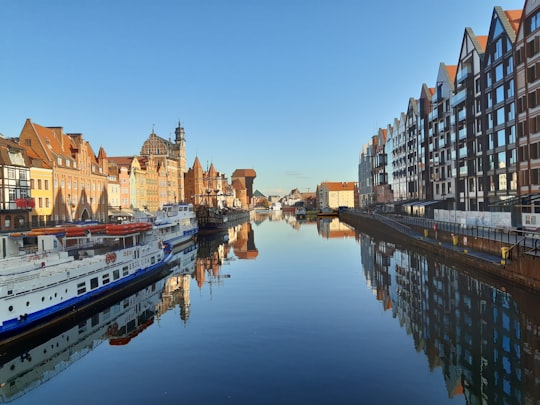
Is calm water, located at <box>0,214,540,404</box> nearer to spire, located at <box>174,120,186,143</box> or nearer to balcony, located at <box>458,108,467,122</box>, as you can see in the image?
balcony, located at <box>458,108,467,122</box>

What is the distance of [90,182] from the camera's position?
82688mm

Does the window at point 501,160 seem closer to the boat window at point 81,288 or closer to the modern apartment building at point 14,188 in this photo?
the boat window at point 81,288

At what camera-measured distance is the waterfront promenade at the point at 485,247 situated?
28.8 m

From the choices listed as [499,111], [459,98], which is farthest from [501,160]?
[459,98]

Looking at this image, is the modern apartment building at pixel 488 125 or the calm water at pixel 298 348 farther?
the modern apartment building at pixel 488 125

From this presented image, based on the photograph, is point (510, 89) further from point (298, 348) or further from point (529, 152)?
point (298, 348)

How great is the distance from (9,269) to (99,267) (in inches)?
259

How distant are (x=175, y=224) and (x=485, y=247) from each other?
152 ft

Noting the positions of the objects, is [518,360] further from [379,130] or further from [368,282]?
[379,130]

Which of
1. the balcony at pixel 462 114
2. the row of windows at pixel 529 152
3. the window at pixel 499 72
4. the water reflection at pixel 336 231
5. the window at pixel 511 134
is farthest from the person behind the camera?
the water reflection at pixel 336 231

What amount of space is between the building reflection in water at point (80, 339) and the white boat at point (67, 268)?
4.67ft

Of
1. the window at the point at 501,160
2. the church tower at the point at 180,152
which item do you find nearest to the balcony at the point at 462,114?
the window at the point at 501,160

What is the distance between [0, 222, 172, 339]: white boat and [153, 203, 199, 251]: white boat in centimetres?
1654

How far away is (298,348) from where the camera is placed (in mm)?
20875
